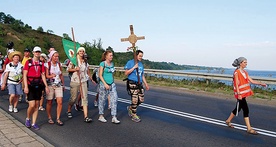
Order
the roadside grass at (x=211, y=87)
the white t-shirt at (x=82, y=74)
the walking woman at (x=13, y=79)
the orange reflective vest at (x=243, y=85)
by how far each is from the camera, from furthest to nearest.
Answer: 1. the roadside grass at (x=211, y=87)
2. the walking woman at (x=13, y=79)
3. the white t-shirt at (x=82, y=74)
4. the orange reflective vest at (x=243, y=85)

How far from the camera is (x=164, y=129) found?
619cm

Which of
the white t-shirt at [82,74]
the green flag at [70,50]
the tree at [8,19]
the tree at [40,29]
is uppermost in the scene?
the tree at [8,19]

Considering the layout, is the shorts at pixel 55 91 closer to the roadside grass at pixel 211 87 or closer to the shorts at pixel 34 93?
the shorts at pixel 34 93

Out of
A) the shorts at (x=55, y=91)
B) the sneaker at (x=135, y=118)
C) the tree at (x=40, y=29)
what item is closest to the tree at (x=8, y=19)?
the tree at (x=40, y=29)

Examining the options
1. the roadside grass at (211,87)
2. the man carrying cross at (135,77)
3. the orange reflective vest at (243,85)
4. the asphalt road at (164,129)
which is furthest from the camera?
the roadside grass at (211,87)

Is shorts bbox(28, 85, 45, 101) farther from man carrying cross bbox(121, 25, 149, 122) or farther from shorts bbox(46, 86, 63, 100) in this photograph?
man carrying cross bbox(121, 25, 149, 122)

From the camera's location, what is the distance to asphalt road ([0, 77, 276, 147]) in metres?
5.29

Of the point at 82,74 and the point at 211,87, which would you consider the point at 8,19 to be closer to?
the point at 211,87

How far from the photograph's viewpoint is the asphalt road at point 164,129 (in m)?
5.29

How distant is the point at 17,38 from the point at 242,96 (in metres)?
88.4

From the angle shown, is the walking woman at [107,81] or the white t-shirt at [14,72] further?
the white t-shirt at [14,72]

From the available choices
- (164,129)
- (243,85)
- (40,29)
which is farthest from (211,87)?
(40,29)

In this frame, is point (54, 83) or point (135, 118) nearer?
point (54, 83)

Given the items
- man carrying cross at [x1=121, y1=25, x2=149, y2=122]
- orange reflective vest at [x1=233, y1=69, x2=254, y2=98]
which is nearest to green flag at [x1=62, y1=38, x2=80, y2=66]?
man carrying cross at [x1=121, y1=25, x2=149, y2=122]
